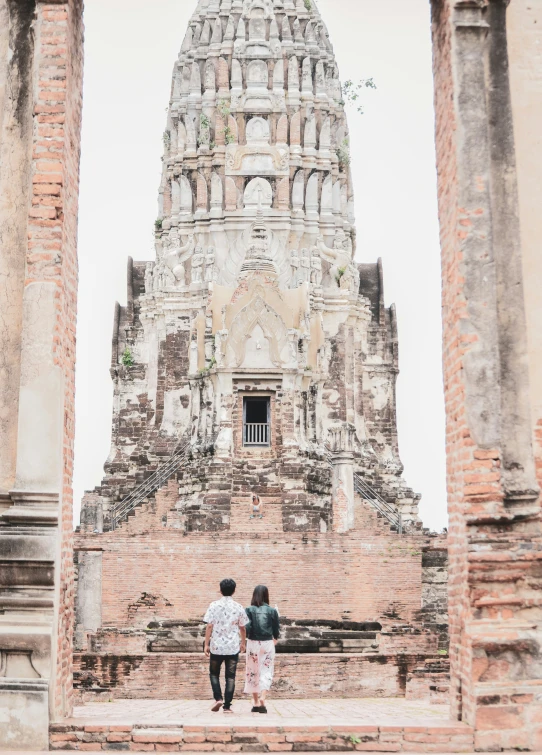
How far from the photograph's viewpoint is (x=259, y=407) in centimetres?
3039

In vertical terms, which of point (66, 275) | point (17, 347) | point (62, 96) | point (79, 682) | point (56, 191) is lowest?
point (79, 682)

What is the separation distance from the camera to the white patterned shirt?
9.92 metres

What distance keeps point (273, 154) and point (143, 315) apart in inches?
256

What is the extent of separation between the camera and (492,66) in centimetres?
894

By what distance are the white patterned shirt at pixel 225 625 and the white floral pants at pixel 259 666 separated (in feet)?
0.87

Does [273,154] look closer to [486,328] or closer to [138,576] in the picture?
[138,576]

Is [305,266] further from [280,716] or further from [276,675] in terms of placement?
[280,716]

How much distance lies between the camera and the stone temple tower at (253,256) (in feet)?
106

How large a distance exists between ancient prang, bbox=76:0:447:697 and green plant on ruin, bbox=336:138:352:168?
119mm

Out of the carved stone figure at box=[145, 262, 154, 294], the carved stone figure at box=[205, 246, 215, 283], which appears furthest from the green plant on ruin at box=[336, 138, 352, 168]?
the carved stone figure at box=[145, 262, 154, 294]

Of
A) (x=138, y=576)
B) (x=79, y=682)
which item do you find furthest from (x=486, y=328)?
(x=138, y=576)

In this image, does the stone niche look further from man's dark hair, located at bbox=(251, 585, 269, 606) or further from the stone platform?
the stone platform

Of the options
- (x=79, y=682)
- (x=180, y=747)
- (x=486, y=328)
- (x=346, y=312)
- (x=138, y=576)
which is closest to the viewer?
(x=180, y=747)

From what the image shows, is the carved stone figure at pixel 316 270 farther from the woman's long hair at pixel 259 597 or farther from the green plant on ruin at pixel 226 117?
the woman's long hair at pixel 259 597
